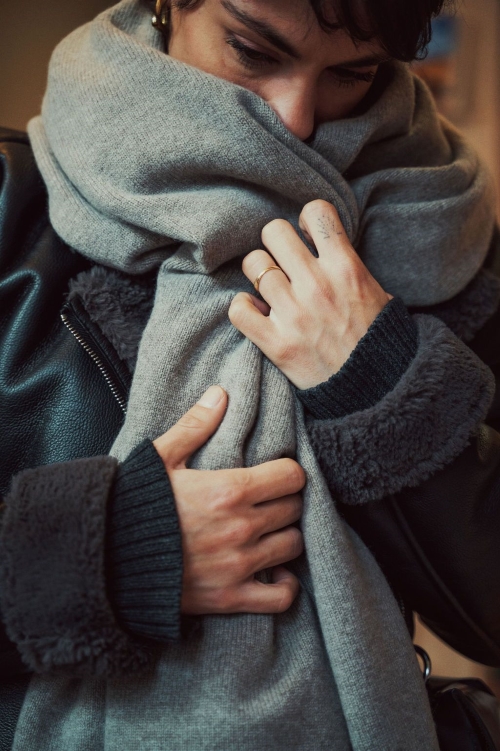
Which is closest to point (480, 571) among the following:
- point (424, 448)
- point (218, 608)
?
point (424, 448)

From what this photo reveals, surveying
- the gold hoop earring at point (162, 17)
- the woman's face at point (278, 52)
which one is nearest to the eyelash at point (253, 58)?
the woman's face at point (278, 52)

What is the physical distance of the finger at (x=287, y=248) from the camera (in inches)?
30.5

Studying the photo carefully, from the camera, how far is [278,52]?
2.46 ft

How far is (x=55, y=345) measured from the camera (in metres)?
0.78

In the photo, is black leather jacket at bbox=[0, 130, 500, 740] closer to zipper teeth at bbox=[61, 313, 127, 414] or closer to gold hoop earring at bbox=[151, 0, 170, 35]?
zipper teeth at bbox=[61, 313, 127, 414]

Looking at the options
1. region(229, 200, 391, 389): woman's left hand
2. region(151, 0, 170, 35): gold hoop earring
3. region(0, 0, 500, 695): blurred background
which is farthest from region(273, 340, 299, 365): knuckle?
region(0, 0, 500, 695): blurred background

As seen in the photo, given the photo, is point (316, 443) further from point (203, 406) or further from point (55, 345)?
point (55, 345)

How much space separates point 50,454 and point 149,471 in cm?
17

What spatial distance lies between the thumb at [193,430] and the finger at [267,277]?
135mm

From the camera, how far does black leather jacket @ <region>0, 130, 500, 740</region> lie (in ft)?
2.44

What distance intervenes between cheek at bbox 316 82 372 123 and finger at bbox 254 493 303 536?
53 cm

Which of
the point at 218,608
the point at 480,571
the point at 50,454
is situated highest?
the point at 50,454

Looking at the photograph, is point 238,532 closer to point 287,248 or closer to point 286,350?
point 286,350

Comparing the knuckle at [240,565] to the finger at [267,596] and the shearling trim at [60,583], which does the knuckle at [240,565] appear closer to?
the finger at [267,596]
